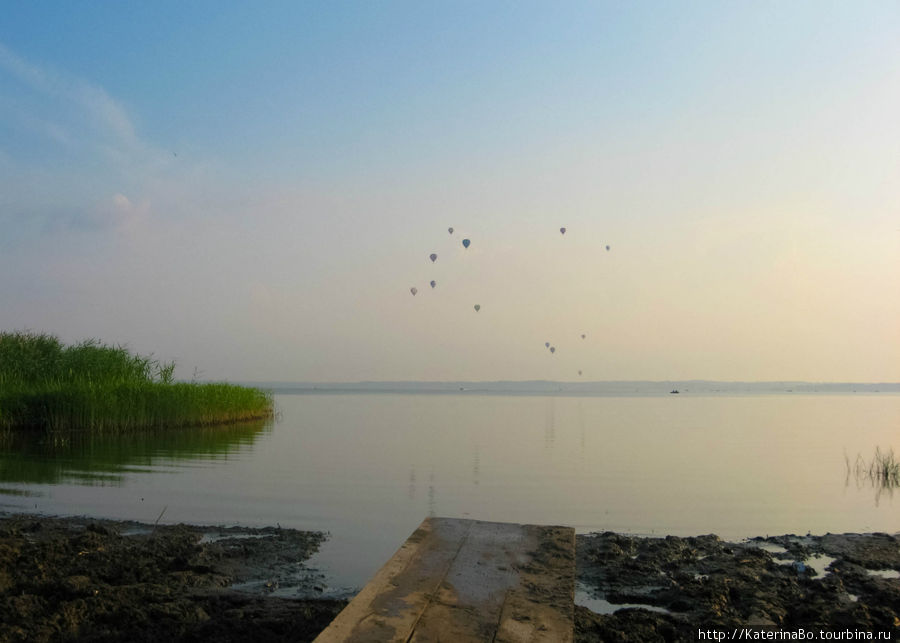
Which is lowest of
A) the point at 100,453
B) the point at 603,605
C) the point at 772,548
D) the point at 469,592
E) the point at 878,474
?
the point at 878,474

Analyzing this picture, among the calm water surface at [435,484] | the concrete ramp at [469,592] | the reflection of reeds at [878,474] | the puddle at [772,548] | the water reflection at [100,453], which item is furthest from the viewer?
the reflection of reeds at [878,474]

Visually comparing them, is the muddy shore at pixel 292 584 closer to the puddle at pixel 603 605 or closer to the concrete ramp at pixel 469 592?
the puddle at pixel 603 605

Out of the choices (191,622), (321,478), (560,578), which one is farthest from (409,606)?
(321,478)

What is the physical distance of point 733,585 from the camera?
7027 millimetres

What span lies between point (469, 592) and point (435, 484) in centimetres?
1069

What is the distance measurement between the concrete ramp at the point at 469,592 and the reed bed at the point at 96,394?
71.4 feet

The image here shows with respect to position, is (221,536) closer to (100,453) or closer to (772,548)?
(772,548)

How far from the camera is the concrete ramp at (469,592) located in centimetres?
397

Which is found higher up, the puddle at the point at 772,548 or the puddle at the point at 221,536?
the puddle at the point at 221,536

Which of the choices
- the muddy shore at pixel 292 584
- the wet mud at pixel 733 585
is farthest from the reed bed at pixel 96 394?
the wet mud at pixel 733 585

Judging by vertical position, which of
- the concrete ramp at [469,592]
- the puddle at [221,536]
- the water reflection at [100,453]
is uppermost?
the concrete ramp at [469,592]

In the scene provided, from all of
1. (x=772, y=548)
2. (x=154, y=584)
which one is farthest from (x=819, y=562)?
(x=154, y=584)

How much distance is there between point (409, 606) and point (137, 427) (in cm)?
2420

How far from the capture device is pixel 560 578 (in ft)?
16.2
